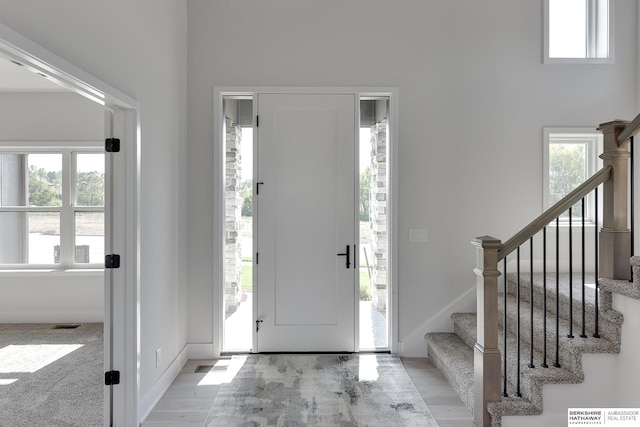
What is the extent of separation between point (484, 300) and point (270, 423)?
1.52m

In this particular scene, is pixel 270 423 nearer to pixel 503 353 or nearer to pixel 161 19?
pixel 503 353

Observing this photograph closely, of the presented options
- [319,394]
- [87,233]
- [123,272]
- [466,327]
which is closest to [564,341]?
[466,327]

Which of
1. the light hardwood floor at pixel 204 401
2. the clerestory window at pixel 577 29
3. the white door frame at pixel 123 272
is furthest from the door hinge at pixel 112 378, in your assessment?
the clerestory window at pixel 577 29

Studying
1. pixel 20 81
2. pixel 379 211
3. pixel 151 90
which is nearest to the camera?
pixel 151 90

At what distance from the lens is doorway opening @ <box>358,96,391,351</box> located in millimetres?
3791

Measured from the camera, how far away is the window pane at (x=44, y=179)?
15.4ft

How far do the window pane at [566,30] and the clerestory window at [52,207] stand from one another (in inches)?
199

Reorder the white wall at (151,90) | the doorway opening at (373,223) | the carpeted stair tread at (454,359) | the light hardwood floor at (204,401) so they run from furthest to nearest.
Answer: the doorway opening at (373,223), the carpeted stair tread at (454,359), the light hardwood floor at (204,401), the white wall at (151,90)

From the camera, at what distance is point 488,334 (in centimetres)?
229

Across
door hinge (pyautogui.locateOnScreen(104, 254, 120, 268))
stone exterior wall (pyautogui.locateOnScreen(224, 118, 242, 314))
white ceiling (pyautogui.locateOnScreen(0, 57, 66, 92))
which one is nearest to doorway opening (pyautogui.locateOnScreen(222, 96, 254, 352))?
stone exterior wall (pyautogui.locateOnScreen(224, 118, 242, 314))

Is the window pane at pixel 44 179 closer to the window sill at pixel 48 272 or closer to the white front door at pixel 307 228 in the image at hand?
the window sill at pixel 48 272

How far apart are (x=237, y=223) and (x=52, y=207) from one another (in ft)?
7.55

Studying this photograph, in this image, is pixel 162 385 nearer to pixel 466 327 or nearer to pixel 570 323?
pixel 466 327

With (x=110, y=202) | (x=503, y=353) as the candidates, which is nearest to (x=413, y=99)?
(x=503, y=353)
